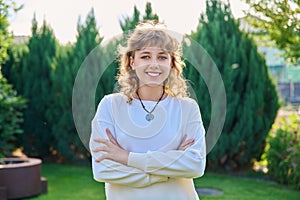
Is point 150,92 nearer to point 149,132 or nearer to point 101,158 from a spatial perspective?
point 149,132

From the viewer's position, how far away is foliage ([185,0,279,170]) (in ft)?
23.6

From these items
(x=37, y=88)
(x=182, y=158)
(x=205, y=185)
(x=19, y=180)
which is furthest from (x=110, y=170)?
(x=37, y=88)

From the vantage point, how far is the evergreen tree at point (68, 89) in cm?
804

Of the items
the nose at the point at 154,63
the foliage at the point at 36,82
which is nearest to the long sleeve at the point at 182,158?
the nose at the point at 154,63

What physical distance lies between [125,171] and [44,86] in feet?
21.8

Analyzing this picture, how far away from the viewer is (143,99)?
2082 millimetres

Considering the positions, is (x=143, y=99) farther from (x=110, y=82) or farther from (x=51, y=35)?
(x=51, y=35)

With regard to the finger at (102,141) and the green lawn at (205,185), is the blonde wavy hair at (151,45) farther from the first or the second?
the green lawn at (205,185)

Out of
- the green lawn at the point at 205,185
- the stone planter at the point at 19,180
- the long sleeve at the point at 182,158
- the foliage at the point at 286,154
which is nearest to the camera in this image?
the long sleeve at the point at 182,158

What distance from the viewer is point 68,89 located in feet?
26.5

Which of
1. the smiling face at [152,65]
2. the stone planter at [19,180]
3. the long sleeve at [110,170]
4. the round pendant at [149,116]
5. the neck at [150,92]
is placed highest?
the smiling face at [152,65]

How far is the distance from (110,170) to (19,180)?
Result: 3.74 meters

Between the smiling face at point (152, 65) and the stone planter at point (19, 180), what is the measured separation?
377 cm

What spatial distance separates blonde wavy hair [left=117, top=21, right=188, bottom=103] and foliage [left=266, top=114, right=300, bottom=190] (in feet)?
13.6
